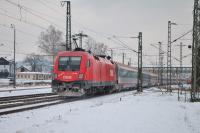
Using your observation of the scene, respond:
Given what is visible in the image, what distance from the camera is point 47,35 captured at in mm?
79875

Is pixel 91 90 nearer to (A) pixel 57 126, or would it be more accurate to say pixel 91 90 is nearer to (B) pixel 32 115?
(B) pixel 32 115

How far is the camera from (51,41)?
7956 cm

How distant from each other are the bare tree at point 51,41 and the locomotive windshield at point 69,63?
5262 cm

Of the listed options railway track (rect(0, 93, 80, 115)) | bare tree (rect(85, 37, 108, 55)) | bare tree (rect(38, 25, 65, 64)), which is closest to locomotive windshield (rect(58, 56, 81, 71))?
railway track (rect(0, 93, 80, 115))

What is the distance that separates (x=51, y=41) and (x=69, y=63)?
5664cm

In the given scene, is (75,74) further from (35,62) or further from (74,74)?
(35,62)

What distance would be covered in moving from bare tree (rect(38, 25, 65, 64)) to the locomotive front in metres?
52.7

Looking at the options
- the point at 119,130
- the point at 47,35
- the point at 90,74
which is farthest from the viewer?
the point at 47,35

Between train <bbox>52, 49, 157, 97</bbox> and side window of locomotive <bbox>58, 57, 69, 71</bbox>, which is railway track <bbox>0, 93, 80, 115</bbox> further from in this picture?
side window of locomotive <bbox>58, 57, 69, 71</bbox>

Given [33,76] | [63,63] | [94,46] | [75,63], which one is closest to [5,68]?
[33,76]

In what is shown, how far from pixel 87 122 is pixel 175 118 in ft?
12.6

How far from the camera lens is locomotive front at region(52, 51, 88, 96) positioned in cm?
2314

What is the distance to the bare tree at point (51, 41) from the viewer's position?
77875 millimetres

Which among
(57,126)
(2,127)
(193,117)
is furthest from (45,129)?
(193,117)
